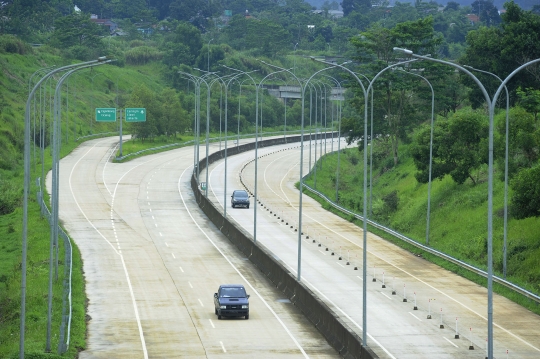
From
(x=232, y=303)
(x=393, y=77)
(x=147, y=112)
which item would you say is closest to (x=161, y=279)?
(x=232, y=303)

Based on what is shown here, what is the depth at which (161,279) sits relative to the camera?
2169 inches

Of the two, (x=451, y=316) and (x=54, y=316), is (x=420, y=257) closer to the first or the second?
(x=451, y=316)

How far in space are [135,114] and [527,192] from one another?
7526 cm

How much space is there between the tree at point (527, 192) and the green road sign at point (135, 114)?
240 ft

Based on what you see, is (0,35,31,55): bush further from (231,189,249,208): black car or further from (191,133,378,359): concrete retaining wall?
(191,133,378,359): concrete retaining wall

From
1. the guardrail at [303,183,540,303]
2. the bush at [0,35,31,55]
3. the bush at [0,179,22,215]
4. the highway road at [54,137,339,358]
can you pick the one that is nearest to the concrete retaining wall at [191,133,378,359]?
the highway road at [54,137,339,358]

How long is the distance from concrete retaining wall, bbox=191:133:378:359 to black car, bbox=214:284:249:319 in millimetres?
2720

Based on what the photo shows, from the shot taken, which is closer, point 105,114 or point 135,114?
point 105,114

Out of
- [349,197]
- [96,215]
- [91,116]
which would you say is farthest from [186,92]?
[96,215]

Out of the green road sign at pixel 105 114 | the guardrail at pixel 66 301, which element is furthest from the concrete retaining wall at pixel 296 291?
the green road sign at pixel 105 114

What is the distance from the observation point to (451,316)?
44.0 meters

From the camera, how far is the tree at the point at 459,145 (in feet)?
244

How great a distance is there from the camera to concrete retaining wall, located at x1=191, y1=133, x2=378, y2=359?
1432 inches

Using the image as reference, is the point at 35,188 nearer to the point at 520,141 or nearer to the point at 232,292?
the point at 520,141
